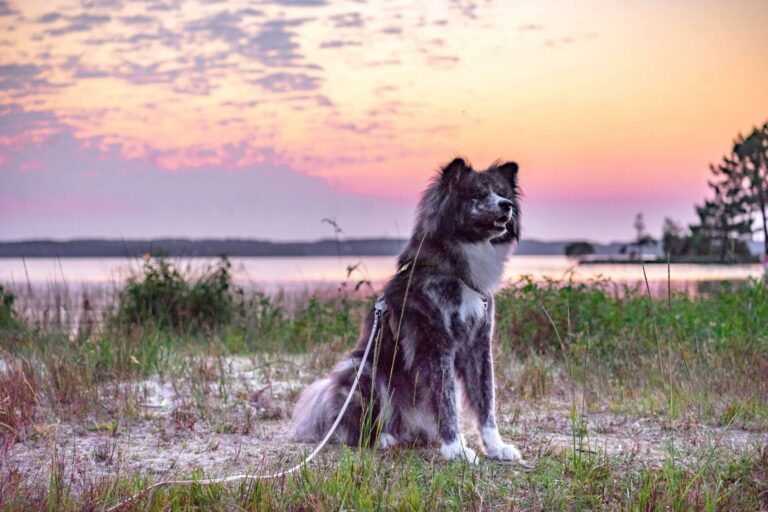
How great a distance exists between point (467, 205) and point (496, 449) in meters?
1.67

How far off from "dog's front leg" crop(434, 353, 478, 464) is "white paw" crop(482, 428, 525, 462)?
0.23m

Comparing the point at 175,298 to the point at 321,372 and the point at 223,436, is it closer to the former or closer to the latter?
the point at 321,372

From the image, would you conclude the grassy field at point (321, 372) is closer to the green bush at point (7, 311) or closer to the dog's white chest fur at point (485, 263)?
the green bush at point (7, 311)

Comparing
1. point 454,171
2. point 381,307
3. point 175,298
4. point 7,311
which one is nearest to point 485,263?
point 454,171

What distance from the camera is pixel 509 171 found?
5.75m

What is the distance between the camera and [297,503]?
443 cm

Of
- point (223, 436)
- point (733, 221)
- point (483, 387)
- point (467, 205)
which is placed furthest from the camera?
point (733, 221)

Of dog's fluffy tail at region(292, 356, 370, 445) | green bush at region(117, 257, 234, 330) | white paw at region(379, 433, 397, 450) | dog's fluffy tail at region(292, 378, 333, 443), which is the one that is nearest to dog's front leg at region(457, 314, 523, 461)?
white paw at region(379, 433, 397, 450)

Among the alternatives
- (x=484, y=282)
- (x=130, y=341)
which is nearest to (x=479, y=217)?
(x=484, y=282)

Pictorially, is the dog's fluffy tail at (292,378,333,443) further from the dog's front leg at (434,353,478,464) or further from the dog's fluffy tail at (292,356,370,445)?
the dog's front leg at (434,353,478,464)

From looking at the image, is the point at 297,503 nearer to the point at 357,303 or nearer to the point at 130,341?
the point at 130,341

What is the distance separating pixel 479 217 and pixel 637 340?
529cm

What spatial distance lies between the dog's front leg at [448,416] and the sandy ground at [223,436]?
244mm

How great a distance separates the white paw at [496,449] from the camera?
18.0 feet
